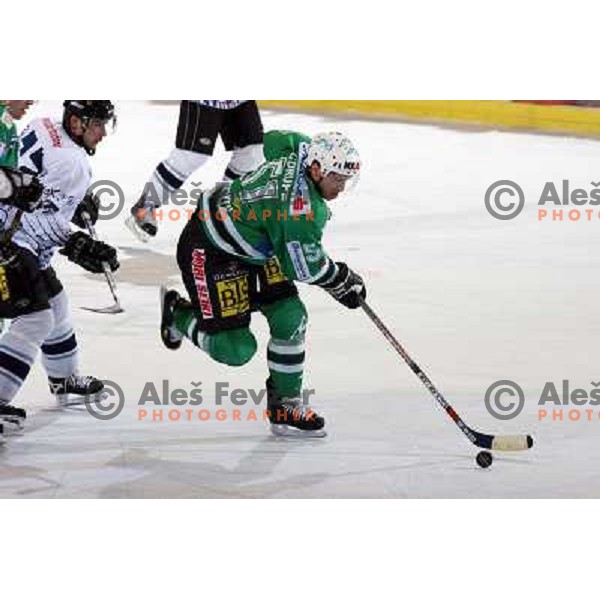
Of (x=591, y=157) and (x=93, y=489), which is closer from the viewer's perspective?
(x=93, y=489)

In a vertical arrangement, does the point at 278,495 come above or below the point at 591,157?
below

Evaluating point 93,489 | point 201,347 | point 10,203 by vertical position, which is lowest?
point 93,489

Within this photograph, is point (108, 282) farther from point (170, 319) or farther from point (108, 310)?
point (170, 319)

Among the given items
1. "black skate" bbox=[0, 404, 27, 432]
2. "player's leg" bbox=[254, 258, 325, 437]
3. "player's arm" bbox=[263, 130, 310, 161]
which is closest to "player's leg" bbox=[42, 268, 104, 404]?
"black skate" bbox=[0, 404, 27, 432]

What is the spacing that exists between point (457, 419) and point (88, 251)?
1111mm

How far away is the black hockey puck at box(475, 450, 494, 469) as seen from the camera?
5.14 m

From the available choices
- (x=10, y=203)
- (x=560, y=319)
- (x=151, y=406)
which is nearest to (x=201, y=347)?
(x=151, y=406)

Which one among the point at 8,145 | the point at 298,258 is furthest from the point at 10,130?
the point at 298,258

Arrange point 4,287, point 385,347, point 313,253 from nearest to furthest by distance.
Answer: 1. point 313,253
2. point 4,287
3. point 385,347

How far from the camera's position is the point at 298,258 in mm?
5035

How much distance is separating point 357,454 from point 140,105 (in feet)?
3.75

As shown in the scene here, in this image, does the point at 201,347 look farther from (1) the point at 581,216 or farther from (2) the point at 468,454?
(1) the point at 581,216

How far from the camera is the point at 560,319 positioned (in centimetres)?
541

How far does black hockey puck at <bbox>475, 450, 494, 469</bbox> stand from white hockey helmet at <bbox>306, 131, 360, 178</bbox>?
0.83 metres
